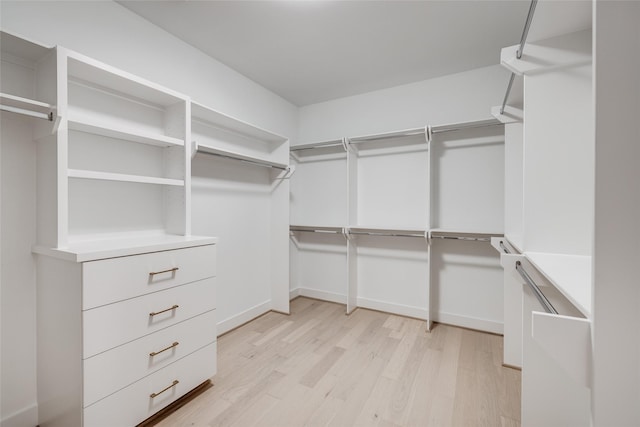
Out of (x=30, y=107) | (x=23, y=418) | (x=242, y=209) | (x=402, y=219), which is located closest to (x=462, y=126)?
(x=402, y=219)

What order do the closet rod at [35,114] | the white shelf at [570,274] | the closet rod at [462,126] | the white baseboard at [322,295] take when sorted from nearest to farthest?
the white shelf at [570,274] < the closet rod at [35,114] < the closet rod at [462,126] < the white baseboard at [322,295]

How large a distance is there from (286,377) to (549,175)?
188 cm

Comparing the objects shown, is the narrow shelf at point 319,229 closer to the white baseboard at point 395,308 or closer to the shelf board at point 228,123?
the white baseboard at point 395,308

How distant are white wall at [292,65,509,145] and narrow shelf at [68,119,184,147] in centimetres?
194

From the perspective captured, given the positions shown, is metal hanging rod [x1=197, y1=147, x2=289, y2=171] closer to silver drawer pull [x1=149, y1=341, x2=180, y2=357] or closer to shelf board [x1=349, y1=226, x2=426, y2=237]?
shelf board [x1=349, y1=226, x2=426, y2=237]

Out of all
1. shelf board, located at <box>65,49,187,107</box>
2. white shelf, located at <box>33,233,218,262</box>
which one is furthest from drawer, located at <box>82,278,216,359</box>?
shelf board, located at <box>65,49,187,107</box>

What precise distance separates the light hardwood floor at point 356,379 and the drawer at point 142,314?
0.53 m

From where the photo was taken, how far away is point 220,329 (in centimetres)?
246

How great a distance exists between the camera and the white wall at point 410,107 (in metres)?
2.55

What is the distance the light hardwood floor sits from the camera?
1.51 m

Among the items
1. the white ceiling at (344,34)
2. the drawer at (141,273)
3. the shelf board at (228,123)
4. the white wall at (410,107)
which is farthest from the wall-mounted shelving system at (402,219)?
the drawer at (141,273)

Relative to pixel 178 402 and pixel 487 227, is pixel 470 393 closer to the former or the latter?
pixel 487 227

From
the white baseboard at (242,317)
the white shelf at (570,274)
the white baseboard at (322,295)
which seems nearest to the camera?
the white shelf at (570,274)

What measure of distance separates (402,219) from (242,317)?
191 centimetres
